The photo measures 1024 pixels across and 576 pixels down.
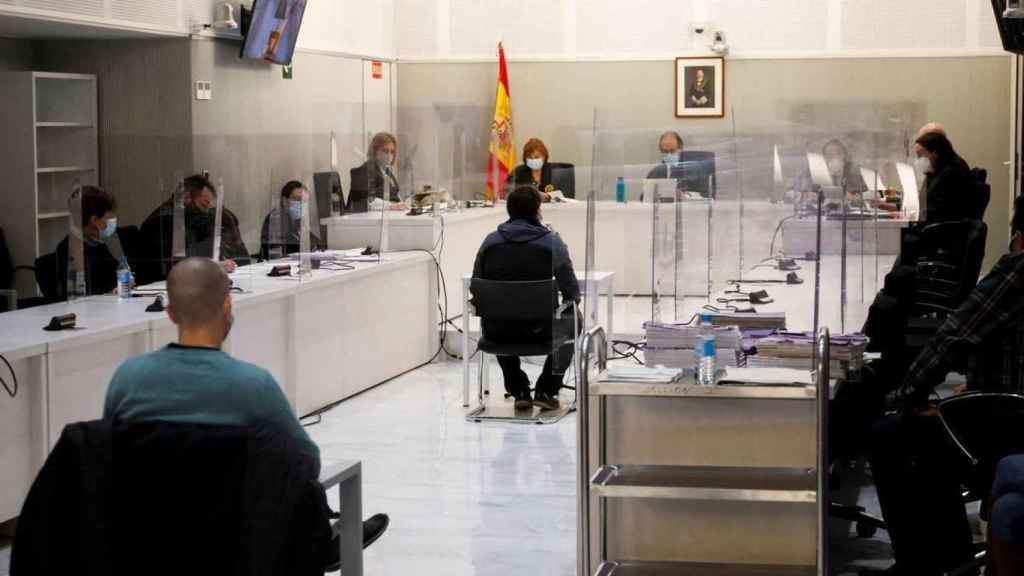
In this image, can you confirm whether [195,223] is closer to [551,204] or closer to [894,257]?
[894,257]

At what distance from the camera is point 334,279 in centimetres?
697

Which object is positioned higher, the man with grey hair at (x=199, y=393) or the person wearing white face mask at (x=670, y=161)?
the person wearing white face mask at (x=670, y=161)

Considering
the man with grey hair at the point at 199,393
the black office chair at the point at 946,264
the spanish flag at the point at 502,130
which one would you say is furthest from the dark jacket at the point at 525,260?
the spanish flag at the point at 502,130

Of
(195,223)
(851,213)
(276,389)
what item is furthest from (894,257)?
(276,389)

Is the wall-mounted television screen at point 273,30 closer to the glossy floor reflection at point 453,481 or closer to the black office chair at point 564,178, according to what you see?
the black office chair at point 564,178

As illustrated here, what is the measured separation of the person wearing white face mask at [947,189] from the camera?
7622 millimetres

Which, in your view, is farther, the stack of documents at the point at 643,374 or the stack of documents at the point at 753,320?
the stack of documents at the point at 753,320

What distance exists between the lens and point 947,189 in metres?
7.65

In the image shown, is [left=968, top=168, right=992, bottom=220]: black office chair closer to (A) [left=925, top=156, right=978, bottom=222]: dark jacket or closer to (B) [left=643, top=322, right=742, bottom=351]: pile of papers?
(A) [left=925, top=156, right=978, bottom=222]: dark jacket

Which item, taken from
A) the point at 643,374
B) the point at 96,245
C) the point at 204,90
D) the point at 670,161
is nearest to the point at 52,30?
the point at 204,90

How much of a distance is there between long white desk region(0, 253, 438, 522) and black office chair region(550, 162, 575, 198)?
2.52 meters

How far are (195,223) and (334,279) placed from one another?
82cm

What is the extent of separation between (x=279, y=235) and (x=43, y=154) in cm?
197

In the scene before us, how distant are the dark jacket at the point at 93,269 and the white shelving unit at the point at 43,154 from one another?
219cm
